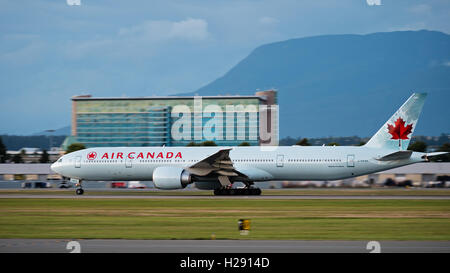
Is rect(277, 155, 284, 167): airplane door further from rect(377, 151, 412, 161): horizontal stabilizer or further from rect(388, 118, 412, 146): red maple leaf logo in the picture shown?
rect(388, 118, 412, 146): red maple leaf logo

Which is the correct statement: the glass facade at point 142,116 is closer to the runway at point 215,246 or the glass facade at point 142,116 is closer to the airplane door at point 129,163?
the airplane door at point 129,163

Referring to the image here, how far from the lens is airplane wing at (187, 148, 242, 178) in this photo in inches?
1622

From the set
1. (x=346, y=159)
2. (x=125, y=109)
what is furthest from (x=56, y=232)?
(x=125, y=109)

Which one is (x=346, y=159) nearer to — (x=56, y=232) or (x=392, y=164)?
(x=392, y=164)

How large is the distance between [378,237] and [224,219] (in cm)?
795

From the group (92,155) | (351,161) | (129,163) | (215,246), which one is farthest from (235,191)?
(215,246)

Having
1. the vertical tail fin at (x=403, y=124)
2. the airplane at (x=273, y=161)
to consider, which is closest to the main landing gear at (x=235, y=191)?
the airplane at (x=273, y=161)

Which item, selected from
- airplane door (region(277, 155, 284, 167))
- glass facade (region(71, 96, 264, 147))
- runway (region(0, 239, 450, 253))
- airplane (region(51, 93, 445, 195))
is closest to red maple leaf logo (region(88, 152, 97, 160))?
airplane (region(51, 93, 445, 195))

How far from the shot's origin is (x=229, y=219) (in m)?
24.7

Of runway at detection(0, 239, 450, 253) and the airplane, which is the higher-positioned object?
the airplane

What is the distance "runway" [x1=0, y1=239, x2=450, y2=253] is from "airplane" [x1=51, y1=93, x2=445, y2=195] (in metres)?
23.3

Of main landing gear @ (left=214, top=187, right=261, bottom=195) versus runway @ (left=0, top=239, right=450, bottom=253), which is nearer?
runway @ (left=0, top=239, right=450, bottom=253)

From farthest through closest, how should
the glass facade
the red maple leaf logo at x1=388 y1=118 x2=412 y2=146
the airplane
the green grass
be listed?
the glass facade < the red maple leaf logo at x1=388 y1=118 x2=412 y2=146 < the airplane < the green grass

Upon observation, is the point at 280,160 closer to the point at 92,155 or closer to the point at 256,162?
the point at 256,162
